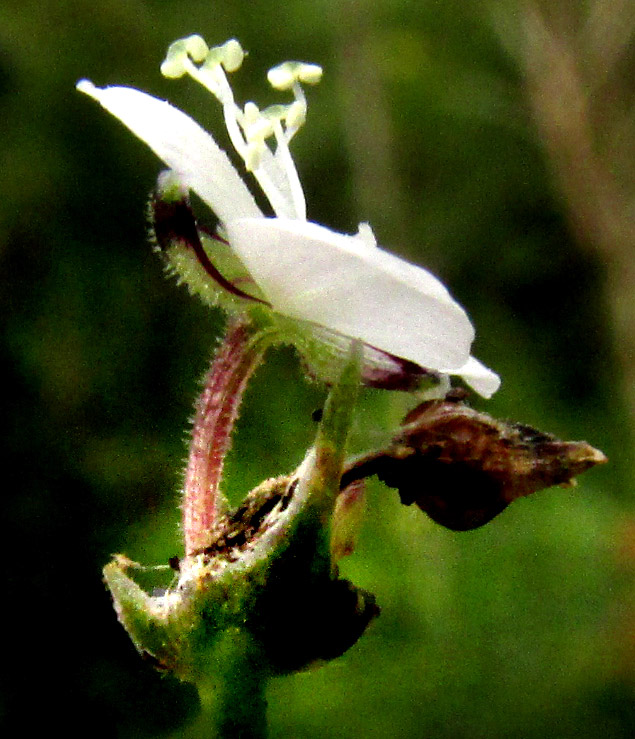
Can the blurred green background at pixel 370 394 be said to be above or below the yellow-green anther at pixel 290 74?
above

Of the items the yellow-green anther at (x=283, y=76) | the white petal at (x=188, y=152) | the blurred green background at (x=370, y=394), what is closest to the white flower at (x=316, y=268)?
the white petal at (x=188, y=152)

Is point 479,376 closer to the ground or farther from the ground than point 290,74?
closer to the ground

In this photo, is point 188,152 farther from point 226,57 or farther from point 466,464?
point 466,464

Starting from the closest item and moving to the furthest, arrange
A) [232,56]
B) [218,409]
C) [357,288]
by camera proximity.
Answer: [357,288], [218,409], [232,56]

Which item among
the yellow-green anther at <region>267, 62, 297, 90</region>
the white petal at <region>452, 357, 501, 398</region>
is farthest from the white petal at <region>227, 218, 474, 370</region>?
the yellow-green anther at <region>267, 62, 297, 90</region>

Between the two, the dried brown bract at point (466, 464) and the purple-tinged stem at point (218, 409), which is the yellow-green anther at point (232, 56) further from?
the dried brown bract at point (466, 464)

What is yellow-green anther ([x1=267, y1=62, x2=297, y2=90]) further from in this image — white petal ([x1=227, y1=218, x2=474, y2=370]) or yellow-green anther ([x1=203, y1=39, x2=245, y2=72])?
white petal ([x1=227, y1=218, x2=474, y2=370])

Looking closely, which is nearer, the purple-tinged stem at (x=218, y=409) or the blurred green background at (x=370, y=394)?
the purple-tinged stem at (x=218, y=409)

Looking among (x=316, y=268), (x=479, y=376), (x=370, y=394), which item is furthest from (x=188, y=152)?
(x=370, y=394)
